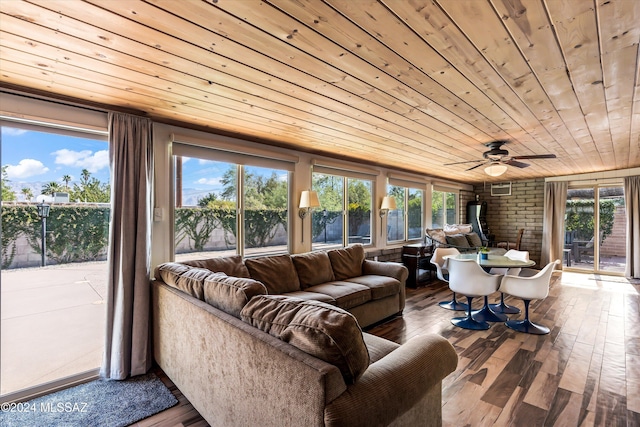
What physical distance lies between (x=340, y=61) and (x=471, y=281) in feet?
9.66

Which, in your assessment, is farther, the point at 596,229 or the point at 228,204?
the point at 596,229

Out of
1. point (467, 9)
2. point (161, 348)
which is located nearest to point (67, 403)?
point (161, 348)

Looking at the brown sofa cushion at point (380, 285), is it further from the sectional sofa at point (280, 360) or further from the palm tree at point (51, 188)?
the palm tree at point (51, 188)

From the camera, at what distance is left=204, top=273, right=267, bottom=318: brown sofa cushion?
1.72 metres

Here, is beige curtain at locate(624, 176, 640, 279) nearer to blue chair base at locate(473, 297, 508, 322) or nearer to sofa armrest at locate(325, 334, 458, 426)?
blue chair base at locate(473, 297, 508, 322)

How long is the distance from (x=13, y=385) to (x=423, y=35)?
3703 millimetres

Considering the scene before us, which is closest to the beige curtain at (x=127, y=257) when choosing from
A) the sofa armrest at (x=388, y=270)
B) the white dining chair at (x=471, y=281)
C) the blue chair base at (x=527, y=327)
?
the sofa armrest at (x=388, y=270)

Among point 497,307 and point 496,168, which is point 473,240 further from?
point 496,168

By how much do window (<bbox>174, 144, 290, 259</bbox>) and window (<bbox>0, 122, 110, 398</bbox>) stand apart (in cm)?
68

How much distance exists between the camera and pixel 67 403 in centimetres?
223

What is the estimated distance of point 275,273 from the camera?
334 cm

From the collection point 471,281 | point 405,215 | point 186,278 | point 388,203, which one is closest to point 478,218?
point 405,215

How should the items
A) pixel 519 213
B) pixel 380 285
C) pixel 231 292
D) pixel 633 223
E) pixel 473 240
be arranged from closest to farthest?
1. pixel 231 292
2. pixel 380 285
3. pixel 633 223
4. pixel 473 240
5. pixel 519 213

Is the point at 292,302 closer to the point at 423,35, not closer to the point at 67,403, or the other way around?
the point at 423,35
